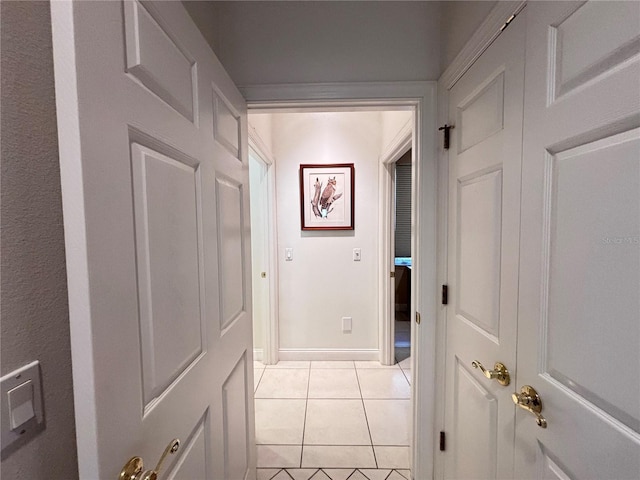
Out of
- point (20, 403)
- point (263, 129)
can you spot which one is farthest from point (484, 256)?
point (263, 129)

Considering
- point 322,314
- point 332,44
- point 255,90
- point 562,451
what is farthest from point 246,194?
point 322,314

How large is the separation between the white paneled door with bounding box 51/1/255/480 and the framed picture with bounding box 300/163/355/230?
1599mm

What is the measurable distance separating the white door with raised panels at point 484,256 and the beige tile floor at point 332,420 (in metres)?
0.52

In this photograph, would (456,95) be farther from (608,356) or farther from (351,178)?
(351,178)

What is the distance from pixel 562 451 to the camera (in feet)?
2.17

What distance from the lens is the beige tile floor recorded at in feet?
5.20

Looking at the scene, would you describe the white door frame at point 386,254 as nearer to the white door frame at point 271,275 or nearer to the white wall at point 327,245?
the white wall at point 327,245

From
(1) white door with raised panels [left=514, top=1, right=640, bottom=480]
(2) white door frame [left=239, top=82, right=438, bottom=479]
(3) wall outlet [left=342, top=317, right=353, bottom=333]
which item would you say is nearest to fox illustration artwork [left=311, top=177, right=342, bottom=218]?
(3) wall outlet [left=342, top=317, right=353, bottom=333]

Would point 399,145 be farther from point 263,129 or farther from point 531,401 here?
point 531,401

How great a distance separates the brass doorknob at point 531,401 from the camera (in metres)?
0.72

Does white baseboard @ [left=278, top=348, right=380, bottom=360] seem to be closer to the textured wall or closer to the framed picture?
the framed picture

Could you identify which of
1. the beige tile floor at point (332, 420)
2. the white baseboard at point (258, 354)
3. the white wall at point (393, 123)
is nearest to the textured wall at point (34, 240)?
the beige tile floor at point (332, 420)

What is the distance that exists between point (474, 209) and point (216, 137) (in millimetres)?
990

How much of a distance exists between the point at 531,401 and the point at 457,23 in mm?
1413
